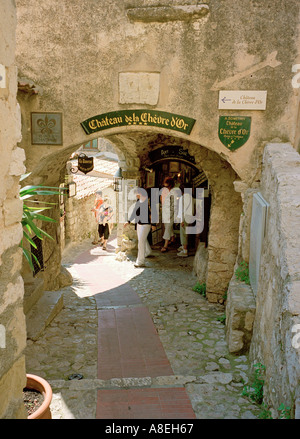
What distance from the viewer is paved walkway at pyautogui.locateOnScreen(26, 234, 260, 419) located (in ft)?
12.1

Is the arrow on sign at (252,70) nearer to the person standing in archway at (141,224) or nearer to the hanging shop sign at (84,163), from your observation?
the person standing in archway at (141,224)

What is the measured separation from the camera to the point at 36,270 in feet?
22.4

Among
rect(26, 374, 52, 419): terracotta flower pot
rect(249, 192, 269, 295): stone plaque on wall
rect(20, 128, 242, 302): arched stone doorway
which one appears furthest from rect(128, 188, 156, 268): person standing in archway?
rect(26, 374, 52, 419): terracotta flower pot

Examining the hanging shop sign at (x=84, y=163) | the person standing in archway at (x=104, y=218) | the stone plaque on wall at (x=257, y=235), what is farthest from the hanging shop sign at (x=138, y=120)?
the person standing in archway at (x=104, y=218)

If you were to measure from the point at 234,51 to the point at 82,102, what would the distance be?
2.14m

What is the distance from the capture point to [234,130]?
5.45 metres

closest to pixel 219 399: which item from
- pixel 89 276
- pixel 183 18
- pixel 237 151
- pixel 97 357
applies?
pixel 97 357

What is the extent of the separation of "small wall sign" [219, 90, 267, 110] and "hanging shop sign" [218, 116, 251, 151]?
0.47 feet

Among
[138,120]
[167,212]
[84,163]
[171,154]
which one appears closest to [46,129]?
[138,120]

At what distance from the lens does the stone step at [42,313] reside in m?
5.08

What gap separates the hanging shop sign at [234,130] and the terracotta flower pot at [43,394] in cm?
381

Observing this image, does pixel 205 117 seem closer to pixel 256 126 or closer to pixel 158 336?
pixel 256 126

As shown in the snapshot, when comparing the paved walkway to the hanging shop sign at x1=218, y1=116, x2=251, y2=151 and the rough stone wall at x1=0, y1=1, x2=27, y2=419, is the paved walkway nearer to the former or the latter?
the rough stone wall at x1=0, y1=1, x2=27, y2=419

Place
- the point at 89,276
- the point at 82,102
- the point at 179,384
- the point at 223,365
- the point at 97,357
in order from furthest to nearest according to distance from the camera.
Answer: the point at 89,276 → the point at 82,102 → the point at 97,357 → the point at 223,365 → the point at 179,384
